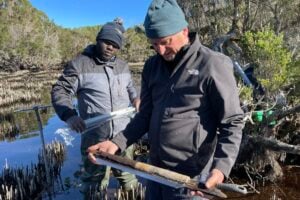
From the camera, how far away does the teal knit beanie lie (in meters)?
2.20

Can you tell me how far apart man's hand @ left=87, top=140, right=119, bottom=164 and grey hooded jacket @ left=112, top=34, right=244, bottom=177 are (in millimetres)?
237

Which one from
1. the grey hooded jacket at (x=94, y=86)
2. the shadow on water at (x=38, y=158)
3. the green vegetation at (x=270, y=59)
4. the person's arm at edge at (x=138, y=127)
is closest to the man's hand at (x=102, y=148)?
the person's arm at edge at (x=138, y=127)

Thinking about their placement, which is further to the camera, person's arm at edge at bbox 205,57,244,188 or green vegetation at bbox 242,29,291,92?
green vegetation at bbox 242,29,291,92

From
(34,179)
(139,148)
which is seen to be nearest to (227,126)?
(34,179)

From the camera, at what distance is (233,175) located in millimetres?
6730

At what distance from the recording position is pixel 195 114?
7.44 ft

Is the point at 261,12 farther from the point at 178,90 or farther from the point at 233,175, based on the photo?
the point at 178,90

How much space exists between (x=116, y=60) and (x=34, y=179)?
3018 mm

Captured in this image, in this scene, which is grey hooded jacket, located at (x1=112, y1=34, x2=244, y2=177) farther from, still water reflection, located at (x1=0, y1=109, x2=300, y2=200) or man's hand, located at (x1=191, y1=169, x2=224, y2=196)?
still water reflection, located at (x1=0, y1=109, x2=300, y2=200)

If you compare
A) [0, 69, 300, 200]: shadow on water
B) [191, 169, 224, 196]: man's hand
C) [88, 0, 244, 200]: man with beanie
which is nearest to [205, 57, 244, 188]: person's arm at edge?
[88, 0, 244, 200]: man with beanie

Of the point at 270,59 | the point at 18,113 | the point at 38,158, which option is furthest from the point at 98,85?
the point at 18,113

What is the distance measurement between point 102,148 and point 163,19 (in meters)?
0.85

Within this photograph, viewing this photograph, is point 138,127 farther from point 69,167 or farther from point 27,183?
point 69,167

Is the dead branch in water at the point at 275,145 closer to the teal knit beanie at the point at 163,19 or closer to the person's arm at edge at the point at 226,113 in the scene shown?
the person's arm at edge at the point at 226,113
